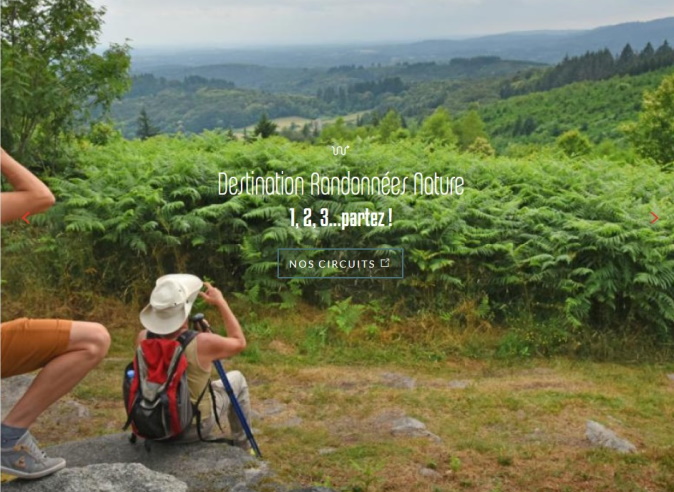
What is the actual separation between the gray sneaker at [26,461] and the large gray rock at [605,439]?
480cm

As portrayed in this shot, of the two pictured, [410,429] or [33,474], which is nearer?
[33,474]

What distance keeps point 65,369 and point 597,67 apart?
497 ft

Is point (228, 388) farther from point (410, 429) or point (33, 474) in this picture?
point (410, 429)

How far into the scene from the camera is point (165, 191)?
37.6 ft

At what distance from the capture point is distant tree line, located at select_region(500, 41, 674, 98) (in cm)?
12950

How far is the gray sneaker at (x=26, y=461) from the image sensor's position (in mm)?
4129

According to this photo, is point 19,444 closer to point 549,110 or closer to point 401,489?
point 401,489

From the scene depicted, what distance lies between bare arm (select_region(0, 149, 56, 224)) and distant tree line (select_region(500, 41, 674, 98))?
137m

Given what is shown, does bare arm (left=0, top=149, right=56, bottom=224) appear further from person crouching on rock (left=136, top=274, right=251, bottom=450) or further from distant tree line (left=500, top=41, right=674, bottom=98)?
distant tree line (left=500, top=41, right=674, bottom=98)

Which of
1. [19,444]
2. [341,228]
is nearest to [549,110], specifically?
[341,228]

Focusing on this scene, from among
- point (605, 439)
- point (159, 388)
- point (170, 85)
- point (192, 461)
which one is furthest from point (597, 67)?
point (159, 388)

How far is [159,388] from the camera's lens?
488 centimetres

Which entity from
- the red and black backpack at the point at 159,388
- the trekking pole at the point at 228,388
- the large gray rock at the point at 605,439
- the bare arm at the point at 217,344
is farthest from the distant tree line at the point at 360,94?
the red and black backpack at the point at 159,388

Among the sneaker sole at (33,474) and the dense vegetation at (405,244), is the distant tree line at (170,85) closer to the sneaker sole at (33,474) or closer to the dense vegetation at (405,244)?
the dense vegetation at (405,244)
